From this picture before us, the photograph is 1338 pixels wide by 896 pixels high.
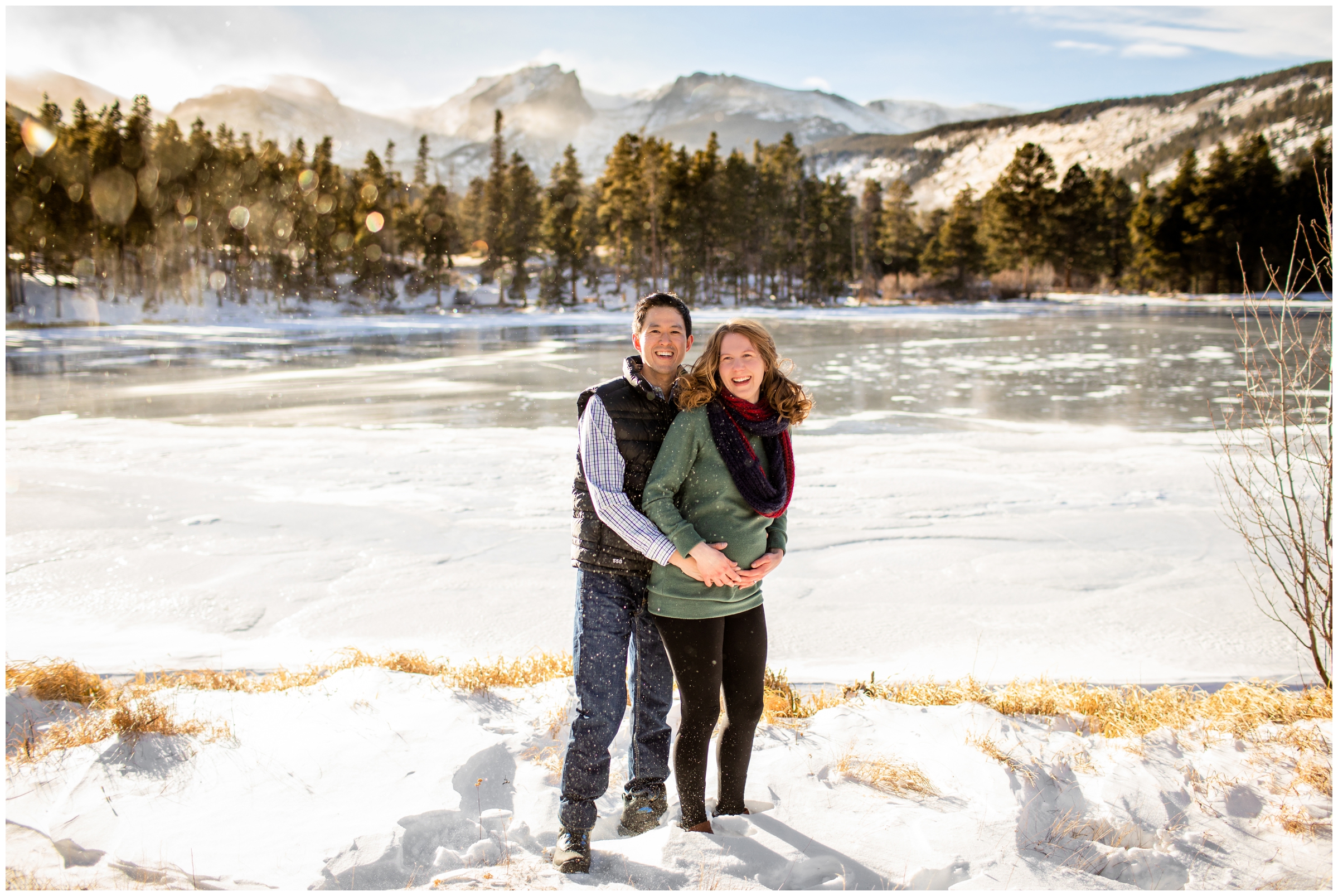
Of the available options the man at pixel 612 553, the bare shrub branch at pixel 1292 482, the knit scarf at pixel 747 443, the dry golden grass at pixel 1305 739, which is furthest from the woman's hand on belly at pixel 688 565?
the dry golden grass at pixel 1305 739

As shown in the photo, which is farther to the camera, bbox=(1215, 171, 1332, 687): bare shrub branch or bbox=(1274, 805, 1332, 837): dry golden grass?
bbox=(1215, 171, 1332, 687): bare shrub branch

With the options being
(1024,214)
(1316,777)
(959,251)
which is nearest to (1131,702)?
(1316,777)

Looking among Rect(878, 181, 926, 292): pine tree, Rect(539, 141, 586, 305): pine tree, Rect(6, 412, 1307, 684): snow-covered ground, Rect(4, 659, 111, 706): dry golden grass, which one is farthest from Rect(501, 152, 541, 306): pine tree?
Rect(4, 659, 111, 706): dry golden grass

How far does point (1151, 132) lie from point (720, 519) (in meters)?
217

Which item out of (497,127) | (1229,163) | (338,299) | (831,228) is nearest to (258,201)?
(338,299)

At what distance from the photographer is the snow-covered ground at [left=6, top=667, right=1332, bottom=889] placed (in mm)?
2627

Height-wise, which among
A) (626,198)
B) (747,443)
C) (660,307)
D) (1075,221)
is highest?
(626,198)

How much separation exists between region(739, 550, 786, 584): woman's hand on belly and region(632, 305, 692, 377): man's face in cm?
71

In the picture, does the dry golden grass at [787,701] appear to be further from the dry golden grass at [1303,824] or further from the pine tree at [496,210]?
the pine tree at [496,210]

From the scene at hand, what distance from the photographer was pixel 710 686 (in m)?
2.64

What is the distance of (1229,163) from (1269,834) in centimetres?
5880

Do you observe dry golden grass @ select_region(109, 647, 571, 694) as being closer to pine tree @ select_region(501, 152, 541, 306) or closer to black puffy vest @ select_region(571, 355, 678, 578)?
black puffy vest @ select_region(571, 355, 678, 578)

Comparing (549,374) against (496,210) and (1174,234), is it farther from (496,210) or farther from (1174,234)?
(1174,234)

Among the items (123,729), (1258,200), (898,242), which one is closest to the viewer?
(123,729)
